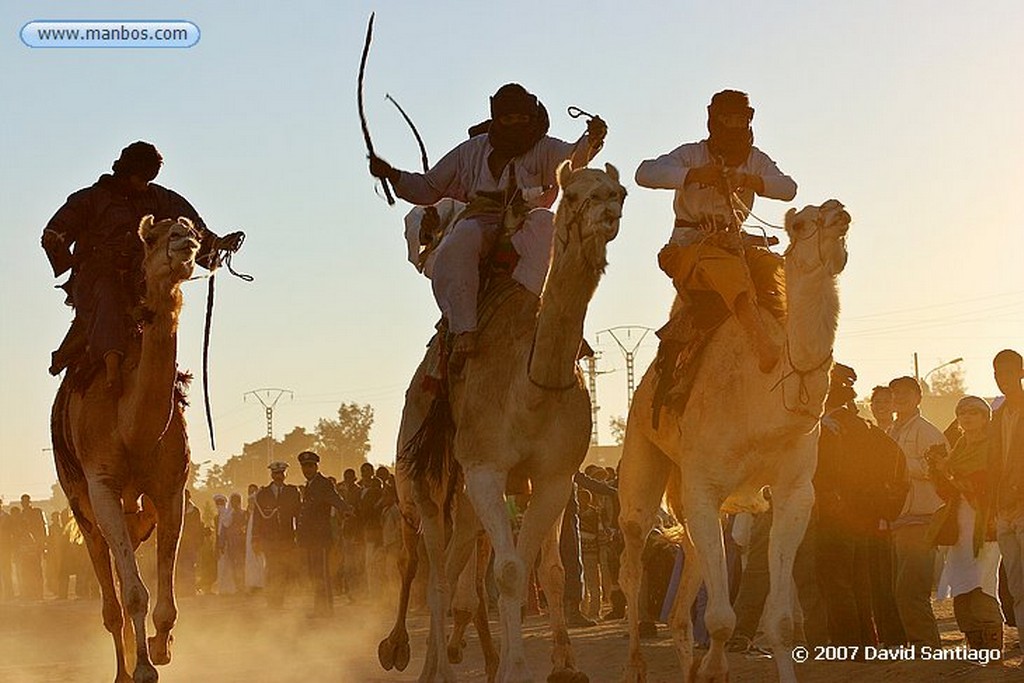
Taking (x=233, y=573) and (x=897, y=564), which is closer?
(x=897, y=564)

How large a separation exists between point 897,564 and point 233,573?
24.1 metres

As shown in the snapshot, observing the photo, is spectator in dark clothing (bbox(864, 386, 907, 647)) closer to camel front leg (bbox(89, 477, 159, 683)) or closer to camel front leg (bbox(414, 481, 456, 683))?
camel front leg (bbox(414, 481, 456, 683))

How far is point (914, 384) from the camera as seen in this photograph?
1634cm

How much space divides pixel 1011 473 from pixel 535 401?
12.3 feet

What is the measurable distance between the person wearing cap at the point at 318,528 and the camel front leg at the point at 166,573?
1443 centimetres

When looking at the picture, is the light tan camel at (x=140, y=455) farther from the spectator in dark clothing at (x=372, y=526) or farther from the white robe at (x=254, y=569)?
the white robe at (x=254, y=569)

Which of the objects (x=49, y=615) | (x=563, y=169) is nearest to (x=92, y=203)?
(x=563, y=169)

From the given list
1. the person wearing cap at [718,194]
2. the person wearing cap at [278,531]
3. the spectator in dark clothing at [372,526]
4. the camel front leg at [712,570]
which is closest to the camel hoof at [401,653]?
the camel front leg at [712,570]

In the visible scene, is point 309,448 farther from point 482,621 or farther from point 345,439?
point 482,621

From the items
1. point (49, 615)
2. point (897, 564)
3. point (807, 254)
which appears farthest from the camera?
point (49, 615)

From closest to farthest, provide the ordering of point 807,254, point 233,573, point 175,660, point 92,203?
point 807,254
point 92,203
point 175,660
point 233,573

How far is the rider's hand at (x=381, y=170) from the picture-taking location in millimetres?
13047

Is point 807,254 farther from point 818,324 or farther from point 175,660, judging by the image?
point 175,660

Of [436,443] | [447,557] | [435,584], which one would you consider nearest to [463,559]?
[447,557]
